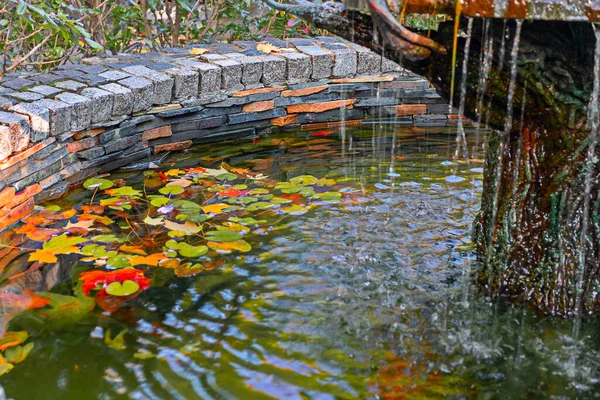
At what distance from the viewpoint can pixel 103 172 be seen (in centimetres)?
437

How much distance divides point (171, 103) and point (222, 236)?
1.47m

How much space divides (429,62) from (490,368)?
1079mm

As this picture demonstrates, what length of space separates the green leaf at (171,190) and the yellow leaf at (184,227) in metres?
0.45

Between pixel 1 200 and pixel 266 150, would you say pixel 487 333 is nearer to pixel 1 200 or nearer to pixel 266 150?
pixel 1 200

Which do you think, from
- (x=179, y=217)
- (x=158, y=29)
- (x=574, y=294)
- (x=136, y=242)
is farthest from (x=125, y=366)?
(x=158, y=29)

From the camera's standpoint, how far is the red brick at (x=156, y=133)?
180 inches

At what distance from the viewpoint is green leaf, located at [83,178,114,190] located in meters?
4.09

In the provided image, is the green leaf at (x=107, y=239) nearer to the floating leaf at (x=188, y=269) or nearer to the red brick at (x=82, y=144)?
the floating leaf at (x=188, y=269)

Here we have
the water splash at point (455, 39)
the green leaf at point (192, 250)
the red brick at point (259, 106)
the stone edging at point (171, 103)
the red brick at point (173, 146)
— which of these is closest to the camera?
the water splash at point (455, 39)

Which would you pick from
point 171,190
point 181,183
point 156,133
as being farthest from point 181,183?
point 156,133

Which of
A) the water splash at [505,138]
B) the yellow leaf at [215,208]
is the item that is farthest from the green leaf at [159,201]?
the water splash at [505,138]

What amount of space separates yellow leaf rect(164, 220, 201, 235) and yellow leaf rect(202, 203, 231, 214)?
207mm

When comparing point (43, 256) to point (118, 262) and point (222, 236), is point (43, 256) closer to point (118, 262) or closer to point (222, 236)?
point (118, 262)

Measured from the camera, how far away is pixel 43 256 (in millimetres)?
3223
